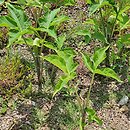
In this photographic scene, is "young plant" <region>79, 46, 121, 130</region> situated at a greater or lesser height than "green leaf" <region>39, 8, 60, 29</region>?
lesser

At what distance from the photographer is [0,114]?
3.01m

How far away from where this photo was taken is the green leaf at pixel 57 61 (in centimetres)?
258

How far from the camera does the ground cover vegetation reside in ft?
9.10

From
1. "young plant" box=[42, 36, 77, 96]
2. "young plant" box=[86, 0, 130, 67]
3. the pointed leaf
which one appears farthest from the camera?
"young plant" box=[86, 0, 130, 67]

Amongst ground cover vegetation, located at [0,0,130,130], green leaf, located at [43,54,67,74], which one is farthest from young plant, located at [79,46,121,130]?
green leaf, located at [43,54,67,74]

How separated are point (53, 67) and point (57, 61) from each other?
64 centimetres

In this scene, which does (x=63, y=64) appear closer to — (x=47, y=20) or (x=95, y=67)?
(x=95, y=67)

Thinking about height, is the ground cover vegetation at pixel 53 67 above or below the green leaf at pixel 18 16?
below

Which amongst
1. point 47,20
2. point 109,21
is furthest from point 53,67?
point 109,21

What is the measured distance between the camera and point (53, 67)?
10.6ft

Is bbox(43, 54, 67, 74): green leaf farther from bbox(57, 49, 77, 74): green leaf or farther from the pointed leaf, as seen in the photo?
the pointed leaf

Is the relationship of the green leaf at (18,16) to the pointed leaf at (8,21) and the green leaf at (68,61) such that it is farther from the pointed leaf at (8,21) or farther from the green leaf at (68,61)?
the green leaf at (68,61)

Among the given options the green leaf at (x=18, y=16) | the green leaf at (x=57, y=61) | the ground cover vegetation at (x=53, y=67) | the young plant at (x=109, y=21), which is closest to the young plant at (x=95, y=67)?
the ground cover vegetation at (x=53, y=67)

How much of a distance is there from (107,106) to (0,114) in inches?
33.6
